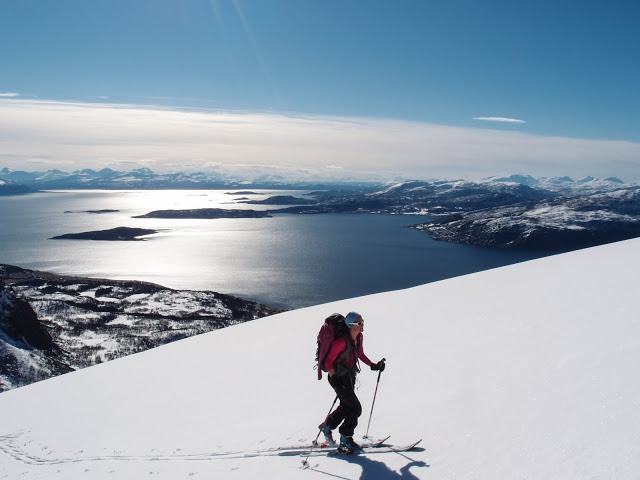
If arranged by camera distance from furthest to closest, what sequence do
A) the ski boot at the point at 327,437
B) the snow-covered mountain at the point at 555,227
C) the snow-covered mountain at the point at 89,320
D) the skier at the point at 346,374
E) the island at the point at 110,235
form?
the island at the point at 110,235, the snow-covered mountain at the point at 555,227, the snow-covered mountain at the point at 89,320, the ski boot at the point at 327,437, the skier at the point at 346,374

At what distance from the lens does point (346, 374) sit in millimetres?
5758

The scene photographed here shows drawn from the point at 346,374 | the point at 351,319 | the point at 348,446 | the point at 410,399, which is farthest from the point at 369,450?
the point at 351,319

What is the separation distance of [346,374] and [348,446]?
34.3 inches

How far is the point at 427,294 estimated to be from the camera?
15.5 meters

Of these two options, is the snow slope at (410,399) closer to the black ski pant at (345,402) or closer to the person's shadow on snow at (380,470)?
the person's shadow on snow at (380,470)

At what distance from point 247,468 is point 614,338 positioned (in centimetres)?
596

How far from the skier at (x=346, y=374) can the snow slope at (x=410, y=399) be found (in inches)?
14.6

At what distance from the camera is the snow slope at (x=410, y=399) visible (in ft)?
15.3

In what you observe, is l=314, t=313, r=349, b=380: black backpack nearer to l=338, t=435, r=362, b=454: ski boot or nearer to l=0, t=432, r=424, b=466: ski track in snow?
l=338, t=435, r=362, b=454: ski boot

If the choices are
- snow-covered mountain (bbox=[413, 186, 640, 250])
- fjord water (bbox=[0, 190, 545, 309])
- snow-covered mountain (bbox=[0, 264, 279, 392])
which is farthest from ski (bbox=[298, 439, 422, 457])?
snow-covered mountain (bbox=[413, 186, 640, 250])

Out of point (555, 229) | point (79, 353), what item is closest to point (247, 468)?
point (79, 353)

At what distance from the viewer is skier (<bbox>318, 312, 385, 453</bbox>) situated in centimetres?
558

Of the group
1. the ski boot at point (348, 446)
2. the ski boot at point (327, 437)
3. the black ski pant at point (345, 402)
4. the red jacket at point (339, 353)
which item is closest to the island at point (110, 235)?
the ski boot at point (327, 437)

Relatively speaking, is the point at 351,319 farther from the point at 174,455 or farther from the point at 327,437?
the point at 174,455
